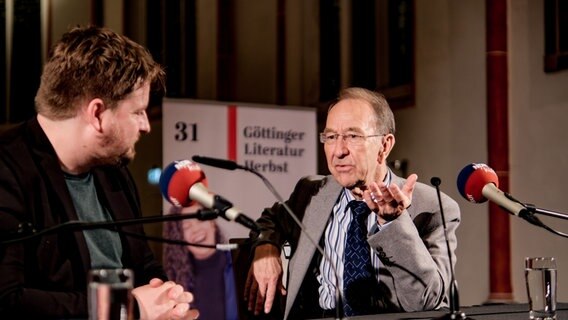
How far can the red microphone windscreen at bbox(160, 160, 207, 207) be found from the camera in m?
2.02

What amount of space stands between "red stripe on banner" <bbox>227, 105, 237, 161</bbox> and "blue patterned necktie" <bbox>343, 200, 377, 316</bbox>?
94.0 inches

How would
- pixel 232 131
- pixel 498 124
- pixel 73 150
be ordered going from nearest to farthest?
pixel 73 150 → pixel 498 124 → pixel 232 131

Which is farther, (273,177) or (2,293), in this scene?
(273,177)

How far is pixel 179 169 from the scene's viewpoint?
2027 millimetres

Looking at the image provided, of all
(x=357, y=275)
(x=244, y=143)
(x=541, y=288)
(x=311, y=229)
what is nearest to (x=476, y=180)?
(x=541, y=288)

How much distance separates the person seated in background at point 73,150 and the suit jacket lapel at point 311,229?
0.59 meters

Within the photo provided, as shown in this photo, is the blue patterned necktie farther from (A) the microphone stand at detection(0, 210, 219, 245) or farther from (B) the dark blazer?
(A) the microphone stand at detection(0, 210, 219, 245)

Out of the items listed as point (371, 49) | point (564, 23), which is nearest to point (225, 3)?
point (371, 49)

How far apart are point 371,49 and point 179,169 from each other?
469 cm

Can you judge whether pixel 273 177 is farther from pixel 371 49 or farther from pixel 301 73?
pixel 301 73

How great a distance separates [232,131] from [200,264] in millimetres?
954

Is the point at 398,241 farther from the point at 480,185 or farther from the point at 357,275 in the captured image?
the point at 480,185

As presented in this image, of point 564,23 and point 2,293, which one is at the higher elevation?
point 564,23

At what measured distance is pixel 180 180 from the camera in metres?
2.02
